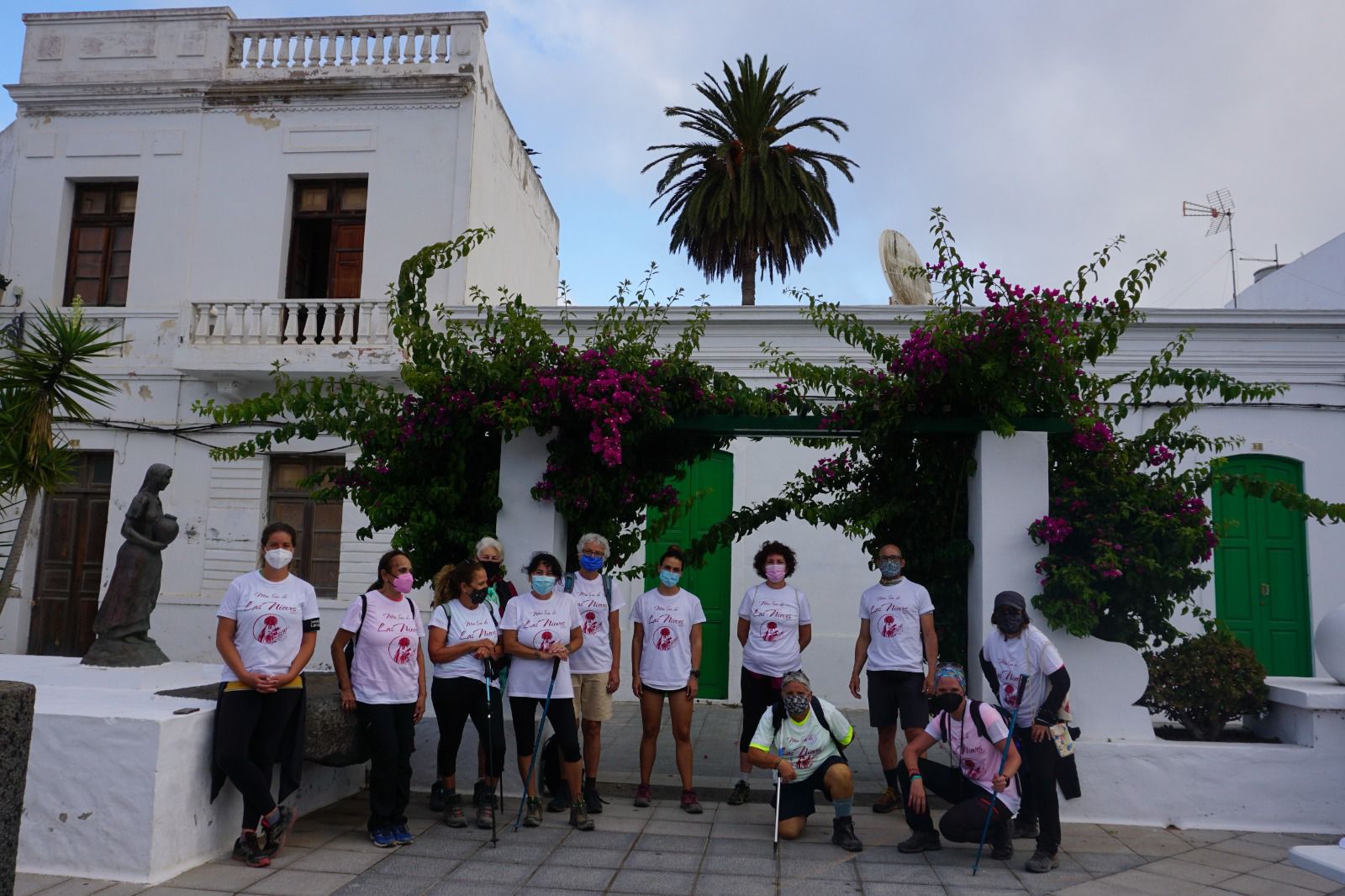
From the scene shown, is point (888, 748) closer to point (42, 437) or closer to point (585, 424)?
point (585, 424)

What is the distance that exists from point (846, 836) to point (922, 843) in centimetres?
43

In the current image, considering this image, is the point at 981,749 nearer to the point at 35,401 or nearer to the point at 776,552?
the point at 776,552

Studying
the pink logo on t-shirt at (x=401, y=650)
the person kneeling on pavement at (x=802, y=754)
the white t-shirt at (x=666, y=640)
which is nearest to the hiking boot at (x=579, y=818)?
the white t-shirt at (x=666, y=640)

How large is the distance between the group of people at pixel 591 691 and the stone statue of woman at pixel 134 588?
199 centimetres

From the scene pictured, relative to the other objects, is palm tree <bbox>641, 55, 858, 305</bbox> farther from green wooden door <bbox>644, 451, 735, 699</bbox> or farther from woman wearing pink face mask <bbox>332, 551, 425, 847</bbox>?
woman wearing pink face mask <bbox>332, 551, 425, 847</bbox>

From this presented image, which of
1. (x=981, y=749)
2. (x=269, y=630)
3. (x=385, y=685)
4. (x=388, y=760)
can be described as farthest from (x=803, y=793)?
(x=269, y=630)

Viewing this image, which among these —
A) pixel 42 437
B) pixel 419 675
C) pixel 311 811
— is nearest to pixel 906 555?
pixel 419 675

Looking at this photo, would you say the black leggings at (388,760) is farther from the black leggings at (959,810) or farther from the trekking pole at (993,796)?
the trekking pole at (993,796)

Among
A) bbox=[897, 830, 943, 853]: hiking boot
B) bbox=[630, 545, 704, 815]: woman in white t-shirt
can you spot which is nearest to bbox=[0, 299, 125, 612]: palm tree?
bbox=[630, 545, 704, 815]: woman in white t-shirt

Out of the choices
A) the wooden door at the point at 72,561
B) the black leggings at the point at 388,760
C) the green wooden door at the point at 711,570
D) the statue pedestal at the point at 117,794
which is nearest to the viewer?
the statue pedestal at the point at 117,794

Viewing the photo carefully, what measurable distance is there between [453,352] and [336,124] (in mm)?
7776

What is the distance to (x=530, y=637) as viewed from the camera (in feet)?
20.7

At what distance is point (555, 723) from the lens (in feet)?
20.6

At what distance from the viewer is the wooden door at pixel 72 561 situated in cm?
1285
